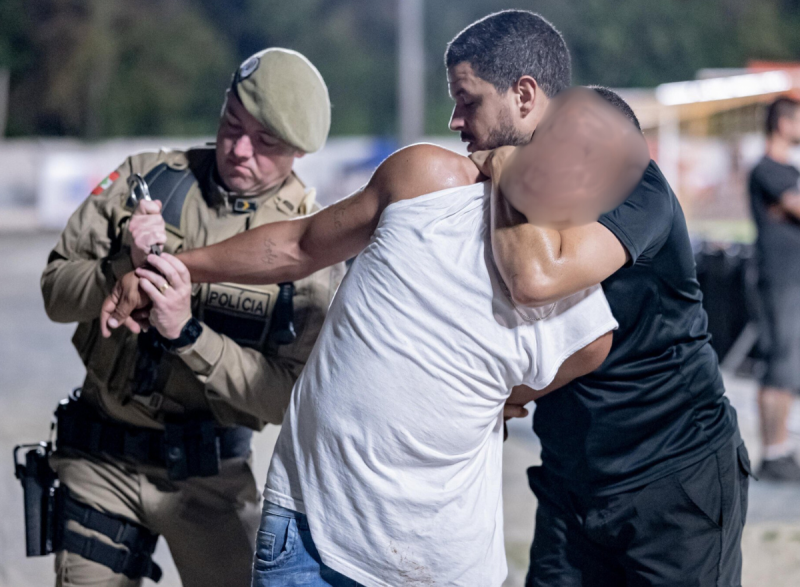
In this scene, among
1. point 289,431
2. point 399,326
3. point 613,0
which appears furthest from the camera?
point 613,0

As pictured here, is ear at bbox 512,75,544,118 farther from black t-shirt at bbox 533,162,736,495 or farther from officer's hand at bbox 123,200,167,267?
officer's hand at bbox 123,200,167,267

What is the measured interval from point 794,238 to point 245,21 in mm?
40237

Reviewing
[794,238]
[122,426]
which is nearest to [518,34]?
[122,426]

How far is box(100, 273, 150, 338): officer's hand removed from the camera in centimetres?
212

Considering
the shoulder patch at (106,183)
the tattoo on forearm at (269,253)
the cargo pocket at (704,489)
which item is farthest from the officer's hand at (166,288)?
the cargo pocket at (704,489)

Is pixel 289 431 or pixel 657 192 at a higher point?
pixel 657 192

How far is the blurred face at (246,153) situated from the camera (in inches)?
97.2

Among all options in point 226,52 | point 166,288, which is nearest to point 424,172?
point 166,288

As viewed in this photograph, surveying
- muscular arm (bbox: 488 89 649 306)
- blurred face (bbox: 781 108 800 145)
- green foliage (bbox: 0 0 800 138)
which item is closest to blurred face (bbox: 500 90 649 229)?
muscular arm (bbox: 488 89 649 306)

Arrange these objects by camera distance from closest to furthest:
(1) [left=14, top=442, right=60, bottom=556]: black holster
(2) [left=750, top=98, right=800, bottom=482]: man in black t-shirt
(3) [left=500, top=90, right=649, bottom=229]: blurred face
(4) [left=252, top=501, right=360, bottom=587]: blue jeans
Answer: (3) [left=500, top=90, right=649, bottom=229]: blurred face
(4) [left=252, top=501, right=360, bottom=587]: blue jeans
(1) [left=14, top=442, right=60, bottom=556]: black holster
(2) [left=750, top=98, right=800, bottom=482]: man in black t-shirt

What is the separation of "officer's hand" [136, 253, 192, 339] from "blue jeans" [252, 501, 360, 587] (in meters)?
0.60

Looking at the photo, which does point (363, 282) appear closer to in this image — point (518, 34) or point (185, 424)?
point (518, 34)

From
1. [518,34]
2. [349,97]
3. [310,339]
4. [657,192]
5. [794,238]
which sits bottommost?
[349,97]

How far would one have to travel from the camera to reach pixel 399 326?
167 cm
